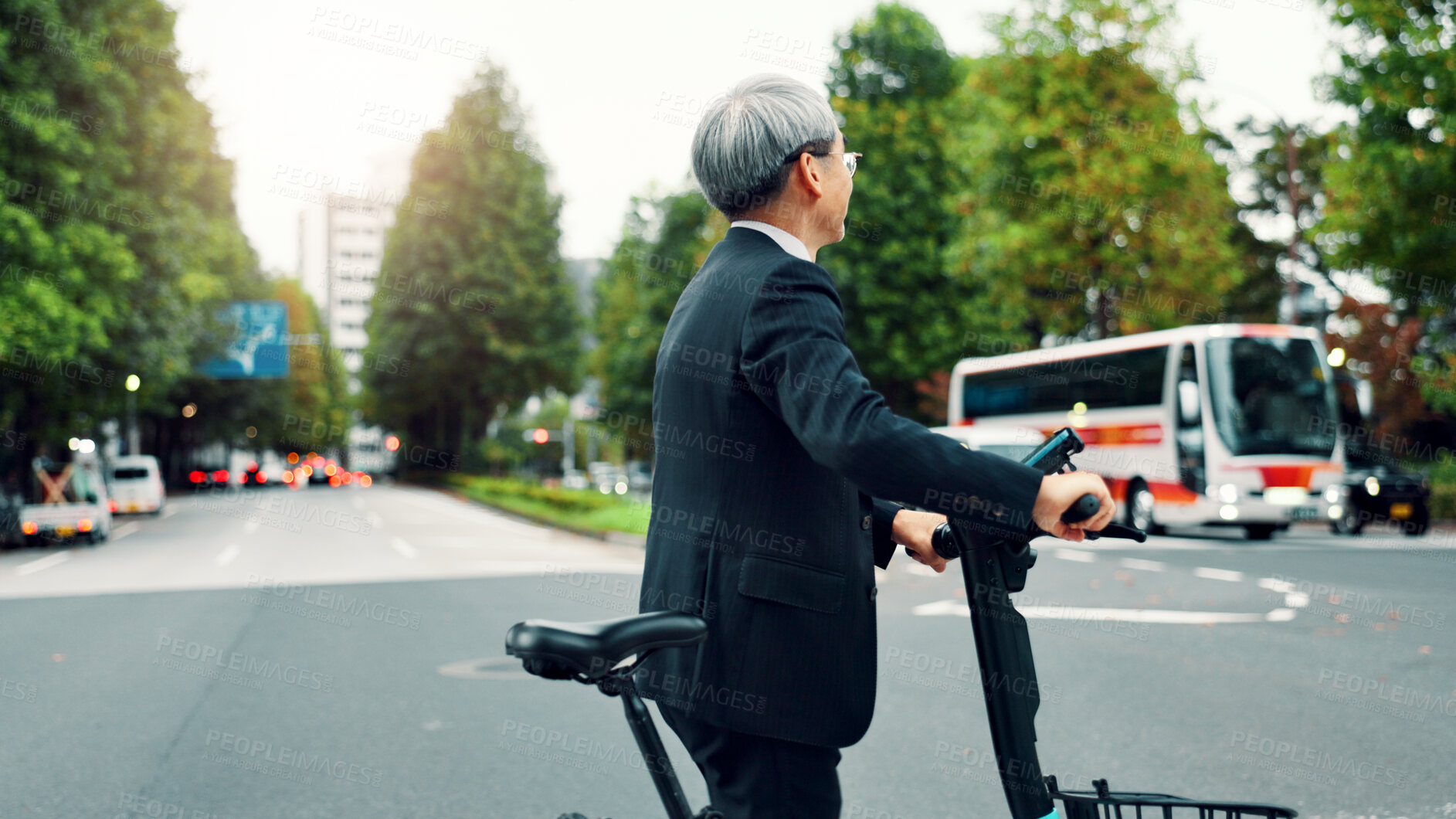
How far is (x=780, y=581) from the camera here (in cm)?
182

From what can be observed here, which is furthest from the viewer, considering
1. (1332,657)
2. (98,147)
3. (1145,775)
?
(98,147)

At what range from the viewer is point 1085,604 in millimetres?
10508

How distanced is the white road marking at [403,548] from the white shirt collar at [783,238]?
14982mm

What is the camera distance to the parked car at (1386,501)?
69.7 ft

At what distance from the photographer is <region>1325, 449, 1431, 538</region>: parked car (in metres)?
21.2

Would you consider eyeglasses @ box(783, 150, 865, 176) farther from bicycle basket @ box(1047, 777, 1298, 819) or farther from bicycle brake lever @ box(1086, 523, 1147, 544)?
bicycle basket @ box(1047, 777, 1298, 819)

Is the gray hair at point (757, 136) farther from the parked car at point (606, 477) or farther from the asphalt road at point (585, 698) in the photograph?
the parked car at point (606, 477)

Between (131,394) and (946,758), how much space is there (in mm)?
31937

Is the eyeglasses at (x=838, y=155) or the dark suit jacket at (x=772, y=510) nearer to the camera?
the dark suit jacket at (x=772, y=510)

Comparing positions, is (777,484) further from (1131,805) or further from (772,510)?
(1131,805)

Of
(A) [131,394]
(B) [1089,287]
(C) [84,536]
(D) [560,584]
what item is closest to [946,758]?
(D) [560,584]

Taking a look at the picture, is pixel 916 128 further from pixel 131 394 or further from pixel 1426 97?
pixel 131 394

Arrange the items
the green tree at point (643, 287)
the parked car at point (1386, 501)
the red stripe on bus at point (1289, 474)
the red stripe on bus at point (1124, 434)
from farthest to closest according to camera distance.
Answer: the green tree at point (643, 287) → the red stripe on bus at point (1124, 434) → the parked car at point (1386, 501) → the red stripe on bus at point (1289, 474)

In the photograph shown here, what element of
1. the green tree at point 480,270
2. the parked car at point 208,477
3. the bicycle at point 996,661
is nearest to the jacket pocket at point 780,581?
the bicycle at point 996,661
